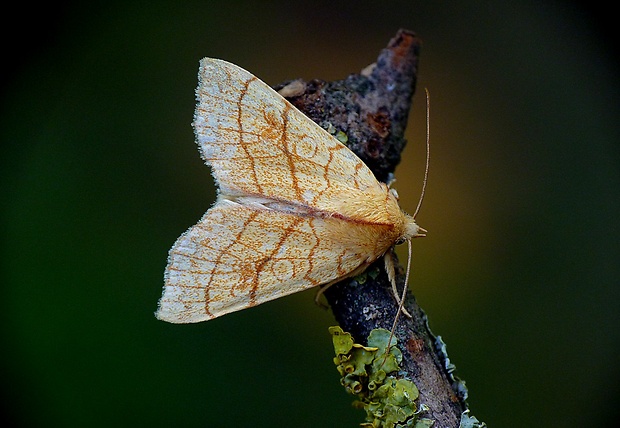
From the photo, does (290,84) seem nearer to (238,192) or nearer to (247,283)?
(238,192)

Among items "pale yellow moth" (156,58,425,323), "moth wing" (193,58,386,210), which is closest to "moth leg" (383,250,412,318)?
"pale yellow moth" (156,58,425,323)

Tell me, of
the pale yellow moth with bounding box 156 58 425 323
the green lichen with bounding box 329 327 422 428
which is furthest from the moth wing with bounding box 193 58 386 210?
the green lichen with bounding box 329 327 422 428

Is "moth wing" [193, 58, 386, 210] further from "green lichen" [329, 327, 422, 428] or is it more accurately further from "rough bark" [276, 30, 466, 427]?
"green lichen" [329, 327, 422, 428]

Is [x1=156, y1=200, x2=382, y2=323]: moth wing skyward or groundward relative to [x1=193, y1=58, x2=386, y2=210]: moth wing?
groundward

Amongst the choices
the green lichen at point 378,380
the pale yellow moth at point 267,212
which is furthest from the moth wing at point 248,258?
the green lichen at point 378,380

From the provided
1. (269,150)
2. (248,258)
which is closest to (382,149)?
(269,150)

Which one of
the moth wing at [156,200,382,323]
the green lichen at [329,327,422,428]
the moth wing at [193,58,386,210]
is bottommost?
the green lichen at [329,327,422,428]

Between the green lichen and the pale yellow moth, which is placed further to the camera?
the pale yellow moth
